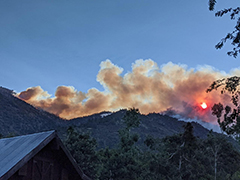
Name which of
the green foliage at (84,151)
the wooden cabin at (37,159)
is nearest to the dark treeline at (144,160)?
the green foliage at (84,151)

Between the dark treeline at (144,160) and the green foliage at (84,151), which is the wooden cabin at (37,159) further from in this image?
the green foliage at (84,151)

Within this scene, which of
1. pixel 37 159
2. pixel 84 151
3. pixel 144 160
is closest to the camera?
pixel 37 159

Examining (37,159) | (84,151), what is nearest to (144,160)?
(84,151)

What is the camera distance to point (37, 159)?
48.8ft

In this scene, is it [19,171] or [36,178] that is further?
[36,178]

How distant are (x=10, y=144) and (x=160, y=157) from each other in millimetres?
59429

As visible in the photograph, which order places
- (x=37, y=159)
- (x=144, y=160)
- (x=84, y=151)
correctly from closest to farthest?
(x=37, y=159)
(x=84, y=151)
(x=144, y=160)

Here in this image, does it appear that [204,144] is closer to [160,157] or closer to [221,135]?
[221,135]

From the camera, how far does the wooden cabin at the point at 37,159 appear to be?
13477mm

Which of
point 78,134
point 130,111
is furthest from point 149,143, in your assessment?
point 78,134

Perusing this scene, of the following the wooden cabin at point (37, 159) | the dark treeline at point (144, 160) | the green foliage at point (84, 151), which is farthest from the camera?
the dark treeline at point (144, 160)

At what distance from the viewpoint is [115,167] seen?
69625 mm

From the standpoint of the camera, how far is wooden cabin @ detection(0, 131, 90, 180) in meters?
13.5

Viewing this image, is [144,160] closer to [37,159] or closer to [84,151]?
[84,151]
